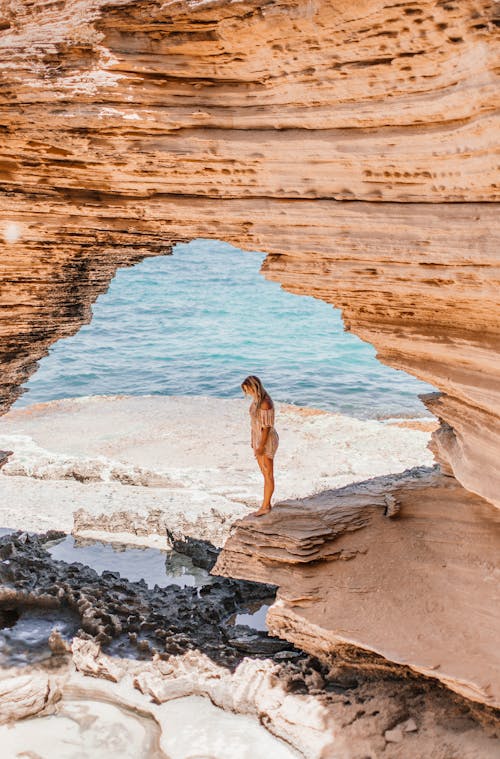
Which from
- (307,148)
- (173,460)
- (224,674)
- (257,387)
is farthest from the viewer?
(173,460)

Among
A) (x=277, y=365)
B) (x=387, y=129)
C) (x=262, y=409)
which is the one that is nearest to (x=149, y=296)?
(x=277, y=365)

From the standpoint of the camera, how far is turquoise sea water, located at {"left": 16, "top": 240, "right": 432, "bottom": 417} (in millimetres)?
19672

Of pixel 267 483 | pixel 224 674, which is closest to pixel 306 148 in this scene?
pixel 267 483

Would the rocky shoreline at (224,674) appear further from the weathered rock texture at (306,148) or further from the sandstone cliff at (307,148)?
the weathered rock texture at (306,148)

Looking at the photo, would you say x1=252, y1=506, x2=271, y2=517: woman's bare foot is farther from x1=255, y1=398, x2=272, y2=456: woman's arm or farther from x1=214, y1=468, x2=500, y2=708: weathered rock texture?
x1=255, y1=398, x2=272, y2=456: woman's arm

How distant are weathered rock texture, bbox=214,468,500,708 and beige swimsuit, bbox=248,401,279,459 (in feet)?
1.82

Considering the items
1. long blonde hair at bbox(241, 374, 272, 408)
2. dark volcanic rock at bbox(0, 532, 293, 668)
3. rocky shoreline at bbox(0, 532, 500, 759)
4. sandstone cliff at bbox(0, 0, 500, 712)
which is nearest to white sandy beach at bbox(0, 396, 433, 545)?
dark volcanic rock at bbox(0, 532, 293, 668)

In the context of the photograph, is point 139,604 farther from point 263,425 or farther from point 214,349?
point 214,349

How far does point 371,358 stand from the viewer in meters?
23.3

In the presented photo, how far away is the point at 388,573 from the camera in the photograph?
5414 millimetres

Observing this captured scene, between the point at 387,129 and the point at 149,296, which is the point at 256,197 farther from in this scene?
the point at 149,296

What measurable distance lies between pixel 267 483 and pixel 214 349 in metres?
18.8

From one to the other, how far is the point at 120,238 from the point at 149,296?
86.6 ft

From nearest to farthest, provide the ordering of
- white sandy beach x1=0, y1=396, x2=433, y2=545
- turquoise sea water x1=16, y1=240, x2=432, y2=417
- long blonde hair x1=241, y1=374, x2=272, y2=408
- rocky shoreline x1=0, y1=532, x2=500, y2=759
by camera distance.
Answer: rocky shoreline x1=0, y1=532, x2=500, y2=759
long blonde hair x1=241, y1=374, x2=272, y2=408
white sandy beach x1=0, y1=396, x2=433, y2=545
turquoise sea water x1=16, y1=240, x2=432, y2=417
